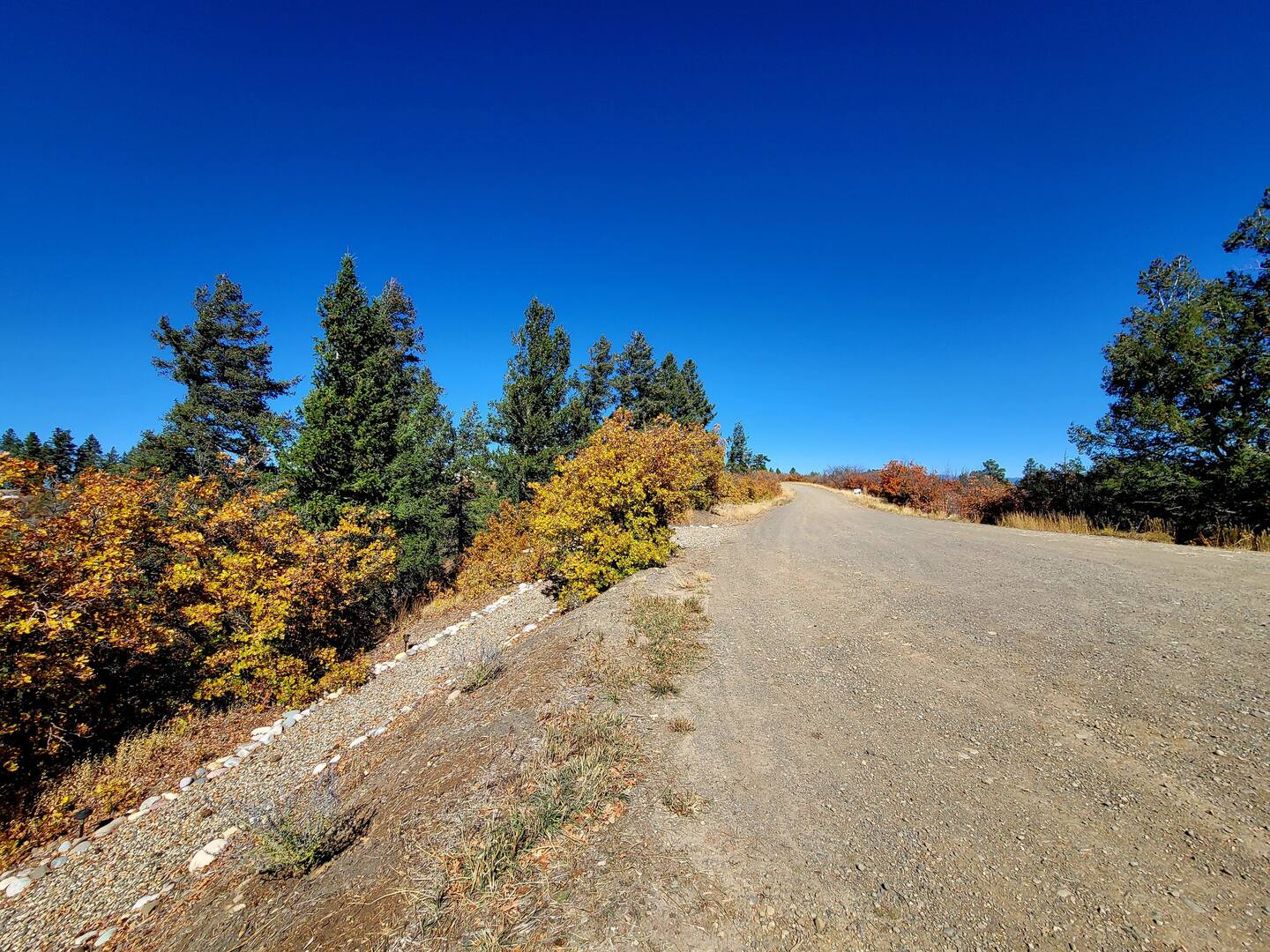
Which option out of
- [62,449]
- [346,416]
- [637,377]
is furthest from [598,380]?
[62,449]

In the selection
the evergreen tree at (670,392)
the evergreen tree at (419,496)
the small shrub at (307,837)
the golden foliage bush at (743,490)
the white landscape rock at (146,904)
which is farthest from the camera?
the evergreen tree at (670,392)

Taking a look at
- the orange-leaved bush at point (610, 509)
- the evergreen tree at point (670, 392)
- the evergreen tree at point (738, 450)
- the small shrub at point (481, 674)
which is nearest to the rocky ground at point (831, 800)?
the small shrub at point (481, 674)

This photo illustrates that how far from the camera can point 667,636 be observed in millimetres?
6617

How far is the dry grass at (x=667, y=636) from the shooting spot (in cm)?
553

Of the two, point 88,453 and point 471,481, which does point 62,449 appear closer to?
point 88,453

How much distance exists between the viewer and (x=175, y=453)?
22.4 meters

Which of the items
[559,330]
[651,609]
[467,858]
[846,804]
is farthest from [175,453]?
[846,804]

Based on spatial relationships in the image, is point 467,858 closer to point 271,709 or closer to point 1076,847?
point 1076,847

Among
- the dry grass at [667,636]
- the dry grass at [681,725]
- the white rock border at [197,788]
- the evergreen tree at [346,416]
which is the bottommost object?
the white rock border at [197,788]

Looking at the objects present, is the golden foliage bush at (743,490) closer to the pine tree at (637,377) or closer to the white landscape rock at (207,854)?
the pine tree at (637,377)

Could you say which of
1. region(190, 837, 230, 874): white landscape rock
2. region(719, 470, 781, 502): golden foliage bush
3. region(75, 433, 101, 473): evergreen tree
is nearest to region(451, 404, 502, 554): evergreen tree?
region(719, 470, 781, 502): golden foliage bush

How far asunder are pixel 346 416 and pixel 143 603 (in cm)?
873

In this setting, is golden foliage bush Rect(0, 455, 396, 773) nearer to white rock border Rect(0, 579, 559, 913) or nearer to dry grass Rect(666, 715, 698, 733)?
white rock border Rect(0, 579, 559, 913)

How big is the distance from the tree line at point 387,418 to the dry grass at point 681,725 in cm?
1206
